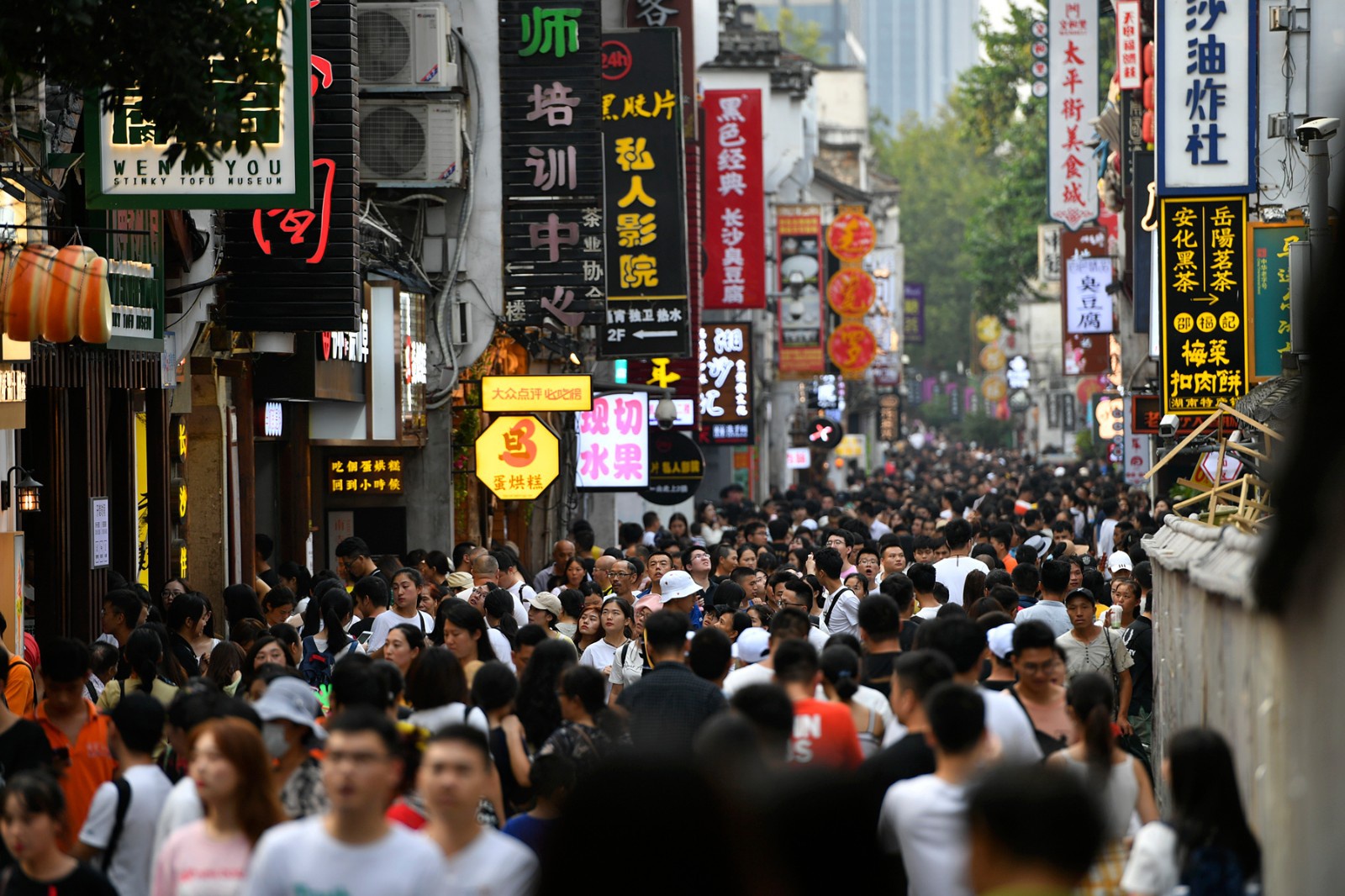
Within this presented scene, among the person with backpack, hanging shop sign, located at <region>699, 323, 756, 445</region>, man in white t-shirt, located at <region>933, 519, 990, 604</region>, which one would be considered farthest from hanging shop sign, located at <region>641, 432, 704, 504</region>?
the person with backpack

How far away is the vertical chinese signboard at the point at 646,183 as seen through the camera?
23891mm

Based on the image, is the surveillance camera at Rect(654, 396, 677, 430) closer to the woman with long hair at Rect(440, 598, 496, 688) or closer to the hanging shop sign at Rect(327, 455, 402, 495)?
the hanging shop sign at Rect(327, 455, 402, 495)

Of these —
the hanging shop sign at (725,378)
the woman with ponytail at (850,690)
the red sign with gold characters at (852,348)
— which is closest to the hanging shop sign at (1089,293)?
the red sign with gold characters at (852,348)

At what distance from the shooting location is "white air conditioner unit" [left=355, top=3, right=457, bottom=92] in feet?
65.4

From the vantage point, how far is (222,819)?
5.99m

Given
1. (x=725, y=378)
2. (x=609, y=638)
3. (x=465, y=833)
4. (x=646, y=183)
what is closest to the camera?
(x=465, y=833)

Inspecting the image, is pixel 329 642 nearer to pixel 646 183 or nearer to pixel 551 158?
pixel 551 158

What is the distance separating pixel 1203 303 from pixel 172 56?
12389 millimetres

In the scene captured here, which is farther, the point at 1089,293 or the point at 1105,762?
the point at 1089,293

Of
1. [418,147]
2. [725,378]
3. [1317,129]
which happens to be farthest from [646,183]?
[1317,129]

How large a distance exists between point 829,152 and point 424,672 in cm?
8116

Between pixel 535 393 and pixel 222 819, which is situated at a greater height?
pixel 535 393

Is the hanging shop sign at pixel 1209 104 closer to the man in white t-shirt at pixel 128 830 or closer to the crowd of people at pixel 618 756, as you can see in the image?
the crowd of people at pixel 618 756

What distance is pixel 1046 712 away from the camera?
823 centimetres
